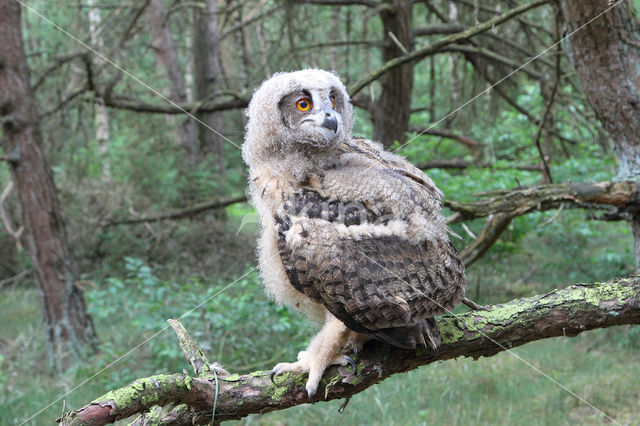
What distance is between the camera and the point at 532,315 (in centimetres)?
257

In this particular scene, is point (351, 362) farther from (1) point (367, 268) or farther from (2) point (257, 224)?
(2) point (257, 224)

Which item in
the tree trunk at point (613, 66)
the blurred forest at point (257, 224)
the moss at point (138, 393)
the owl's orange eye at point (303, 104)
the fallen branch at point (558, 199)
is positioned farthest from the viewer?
the blurred forest at point (257, 224)

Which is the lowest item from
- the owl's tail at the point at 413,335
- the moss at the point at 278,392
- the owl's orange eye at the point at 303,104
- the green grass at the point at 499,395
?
the green grass at the point at 499,395

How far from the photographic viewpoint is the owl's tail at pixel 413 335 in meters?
2.21

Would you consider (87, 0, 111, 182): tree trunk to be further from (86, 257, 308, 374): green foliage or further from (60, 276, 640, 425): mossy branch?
(60, 276, 640, 425): mossy branch

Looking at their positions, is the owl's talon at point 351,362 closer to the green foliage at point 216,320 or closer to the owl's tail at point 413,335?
the owl's tail at point 413,335

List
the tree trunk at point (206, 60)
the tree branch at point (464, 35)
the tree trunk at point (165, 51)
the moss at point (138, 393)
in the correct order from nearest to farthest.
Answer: the moss at point (138, 393), the tree branch at point (464, 35), the tree trunk at point (206, 60), the tree trunk at point (165, 51)

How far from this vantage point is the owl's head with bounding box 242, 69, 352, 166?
2.36 m

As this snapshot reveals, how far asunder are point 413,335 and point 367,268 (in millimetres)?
354

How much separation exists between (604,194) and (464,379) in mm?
2611

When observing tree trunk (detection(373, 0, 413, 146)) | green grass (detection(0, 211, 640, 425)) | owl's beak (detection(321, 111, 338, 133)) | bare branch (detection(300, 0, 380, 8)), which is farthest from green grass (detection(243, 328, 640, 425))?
bare branch (detection(300, 0, 380, 8))

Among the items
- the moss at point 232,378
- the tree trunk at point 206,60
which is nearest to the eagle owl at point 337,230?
the moss at point 232,378

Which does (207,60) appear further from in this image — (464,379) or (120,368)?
(464,379)

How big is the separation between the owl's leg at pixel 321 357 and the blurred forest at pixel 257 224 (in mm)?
530
